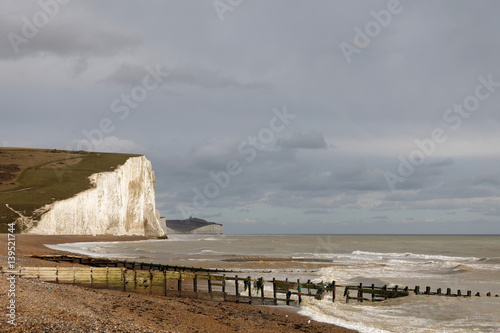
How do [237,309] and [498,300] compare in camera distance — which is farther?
[498,300]

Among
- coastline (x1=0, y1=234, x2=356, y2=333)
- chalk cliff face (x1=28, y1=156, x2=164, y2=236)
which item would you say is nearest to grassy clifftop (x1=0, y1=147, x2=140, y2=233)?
chalk cliff face (x1=28, y1=156, x2=164, y2=236)

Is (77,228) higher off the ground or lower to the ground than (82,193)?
lower

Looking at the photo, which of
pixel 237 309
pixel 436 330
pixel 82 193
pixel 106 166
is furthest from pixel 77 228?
pixel 436 330

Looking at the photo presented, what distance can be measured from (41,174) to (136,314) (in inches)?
4304

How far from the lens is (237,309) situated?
73.0ft

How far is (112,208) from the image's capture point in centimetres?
10988

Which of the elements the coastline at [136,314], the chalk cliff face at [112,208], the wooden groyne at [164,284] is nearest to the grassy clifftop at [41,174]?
the chalk cliff face at [112,208]

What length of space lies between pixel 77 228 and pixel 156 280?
79745mm

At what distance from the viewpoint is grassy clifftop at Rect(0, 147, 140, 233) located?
310 feet

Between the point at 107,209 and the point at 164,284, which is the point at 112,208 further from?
the point at 164,284

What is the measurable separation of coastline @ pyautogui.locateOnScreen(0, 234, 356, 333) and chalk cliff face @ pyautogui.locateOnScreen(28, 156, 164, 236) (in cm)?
7890

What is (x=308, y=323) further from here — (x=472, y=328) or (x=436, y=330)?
(x=472, y=328)

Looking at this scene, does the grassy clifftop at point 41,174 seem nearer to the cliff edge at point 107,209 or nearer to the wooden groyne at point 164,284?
the cliff edge at point 107,209

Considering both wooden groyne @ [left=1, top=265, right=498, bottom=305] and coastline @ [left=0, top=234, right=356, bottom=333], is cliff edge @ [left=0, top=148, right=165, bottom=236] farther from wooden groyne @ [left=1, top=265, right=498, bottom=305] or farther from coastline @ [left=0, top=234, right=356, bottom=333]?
coastline @ [left=0, top=234, right=356, bottom=333]
